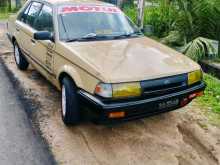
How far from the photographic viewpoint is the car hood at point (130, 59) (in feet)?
12.6

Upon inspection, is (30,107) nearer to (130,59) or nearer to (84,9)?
(84,9)

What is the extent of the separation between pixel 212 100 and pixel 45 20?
303 cm

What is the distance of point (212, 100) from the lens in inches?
221

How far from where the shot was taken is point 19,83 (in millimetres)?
6215

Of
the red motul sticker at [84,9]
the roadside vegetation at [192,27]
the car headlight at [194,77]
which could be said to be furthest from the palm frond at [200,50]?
the car headlight at [194,77]

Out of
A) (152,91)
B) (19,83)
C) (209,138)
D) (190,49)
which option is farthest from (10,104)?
(190,49)

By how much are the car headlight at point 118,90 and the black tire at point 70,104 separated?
1.60 feet

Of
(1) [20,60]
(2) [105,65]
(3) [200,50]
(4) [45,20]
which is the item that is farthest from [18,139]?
(3) [200,50]

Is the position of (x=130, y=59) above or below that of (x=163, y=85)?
above

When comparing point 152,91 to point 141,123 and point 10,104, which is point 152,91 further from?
point 10,104

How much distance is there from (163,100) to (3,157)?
6.41 feet

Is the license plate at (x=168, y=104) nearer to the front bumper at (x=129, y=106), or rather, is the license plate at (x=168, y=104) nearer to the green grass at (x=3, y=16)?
the front bumper at (x=129, y=106)

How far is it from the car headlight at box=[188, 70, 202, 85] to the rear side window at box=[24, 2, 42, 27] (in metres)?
2.93

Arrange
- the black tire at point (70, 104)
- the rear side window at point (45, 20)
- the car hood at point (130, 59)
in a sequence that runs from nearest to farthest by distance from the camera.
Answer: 1. the car hood at point (130, 59)
2. the black tire at point (70, 104)
3. the rear side window at point (45, 20)
